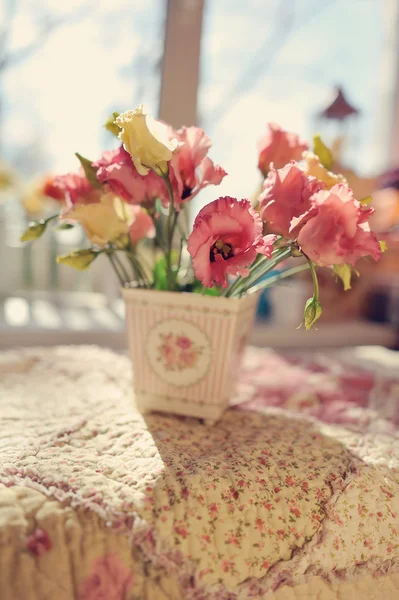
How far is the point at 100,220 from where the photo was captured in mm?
745

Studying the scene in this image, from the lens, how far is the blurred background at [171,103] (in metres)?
1.78

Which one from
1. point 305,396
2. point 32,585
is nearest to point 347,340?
point 305,396

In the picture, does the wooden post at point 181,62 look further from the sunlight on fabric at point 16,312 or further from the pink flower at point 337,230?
the pink flower at point 337,230

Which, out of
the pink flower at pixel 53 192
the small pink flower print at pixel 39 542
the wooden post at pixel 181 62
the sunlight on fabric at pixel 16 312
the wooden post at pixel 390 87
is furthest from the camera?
the wooden post at pixel 390 87

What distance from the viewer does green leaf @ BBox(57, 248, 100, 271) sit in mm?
768

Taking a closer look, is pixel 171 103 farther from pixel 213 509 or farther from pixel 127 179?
pixel 213 509

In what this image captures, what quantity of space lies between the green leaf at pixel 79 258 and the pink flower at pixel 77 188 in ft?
0.24

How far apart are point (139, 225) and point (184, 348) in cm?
20

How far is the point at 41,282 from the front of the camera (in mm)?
1998

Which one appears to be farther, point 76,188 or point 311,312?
point 76,188

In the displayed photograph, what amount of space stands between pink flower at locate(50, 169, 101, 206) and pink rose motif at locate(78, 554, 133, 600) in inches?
18.3

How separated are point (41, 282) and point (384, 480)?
159 centimetres

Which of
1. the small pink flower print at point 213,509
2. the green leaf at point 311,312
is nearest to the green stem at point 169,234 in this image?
the green leaf at point 311,312

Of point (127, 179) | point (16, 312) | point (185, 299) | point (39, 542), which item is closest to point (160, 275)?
point (185, 299)
